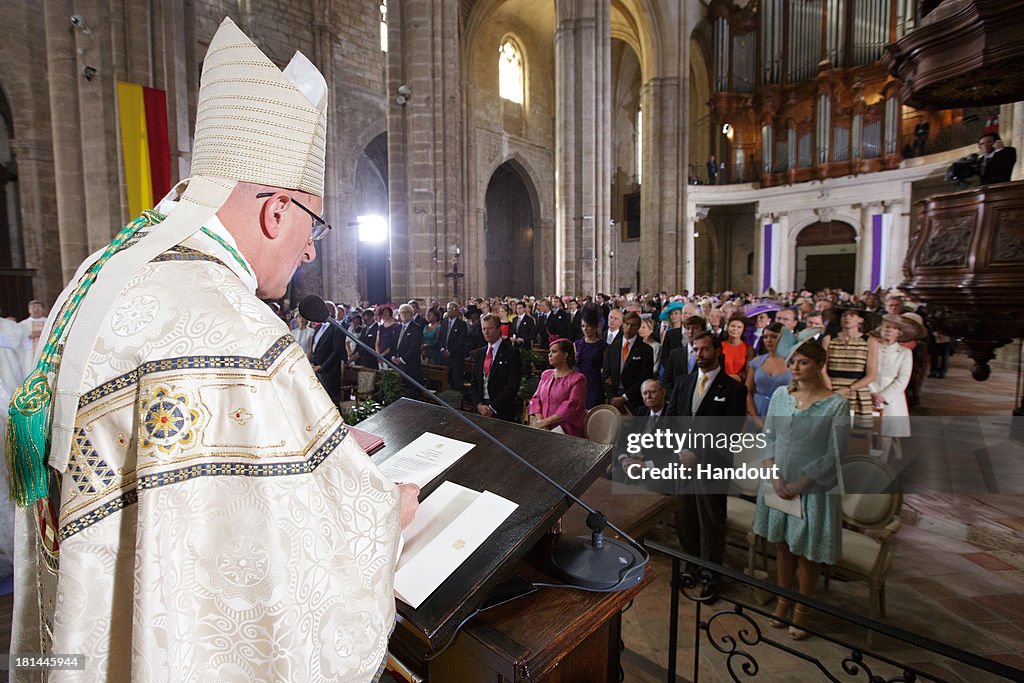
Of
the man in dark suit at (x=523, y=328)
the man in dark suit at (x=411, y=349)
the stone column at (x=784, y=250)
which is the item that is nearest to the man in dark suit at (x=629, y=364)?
the man in dark suit at (x=411, y=349)

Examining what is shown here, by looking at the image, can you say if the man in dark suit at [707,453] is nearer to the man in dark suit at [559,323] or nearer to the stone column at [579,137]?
the man in dark suit at [559,323]

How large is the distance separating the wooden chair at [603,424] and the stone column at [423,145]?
273 inches

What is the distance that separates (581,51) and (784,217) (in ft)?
43.5

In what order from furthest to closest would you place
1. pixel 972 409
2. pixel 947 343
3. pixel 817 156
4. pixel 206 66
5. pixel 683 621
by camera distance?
pixel 817 156, pixel 947 343, pixel 972 409, pixel 683 621, pixel 206 66

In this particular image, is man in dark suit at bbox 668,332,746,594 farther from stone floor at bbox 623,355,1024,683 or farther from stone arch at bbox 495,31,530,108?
stone arch at bbox 495,31,530,108

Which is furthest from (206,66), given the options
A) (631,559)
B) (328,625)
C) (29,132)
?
(29,132)

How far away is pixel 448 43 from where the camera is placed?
1066cm

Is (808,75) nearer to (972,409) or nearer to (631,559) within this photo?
(972,409)

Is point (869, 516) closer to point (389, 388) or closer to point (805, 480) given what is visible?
point (805, 480)

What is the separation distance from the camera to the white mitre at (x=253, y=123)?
123 centimetres

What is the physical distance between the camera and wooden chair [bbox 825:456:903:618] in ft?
10.6

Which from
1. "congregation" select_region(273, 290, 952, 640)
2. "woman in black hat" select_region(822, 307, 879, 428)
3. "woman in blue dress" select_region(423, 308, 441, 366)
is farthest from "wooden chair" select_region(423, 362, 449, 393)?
"woman in black hat" select_region(822, 307, 879, 428)

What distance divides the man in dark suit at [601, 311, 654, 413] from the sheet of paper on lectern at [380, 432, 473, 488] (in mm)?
4285

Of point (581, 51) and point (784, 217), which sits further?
point (784, 217)
